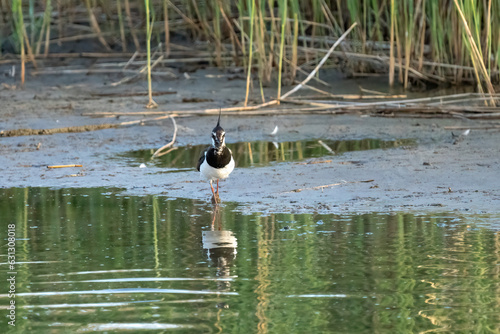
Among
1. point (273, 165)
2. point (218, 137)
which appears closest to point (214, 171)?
point (218, 137)

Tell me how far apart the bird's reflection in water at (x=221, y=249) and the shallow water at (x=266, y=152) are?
1873 millimetres

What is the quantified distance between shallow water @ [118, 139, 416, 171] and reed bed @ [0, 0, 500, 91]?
3.13ft

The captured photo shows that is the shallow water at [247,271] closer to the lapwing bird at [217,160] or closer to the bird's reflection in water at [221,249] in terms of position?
the bird's reflection in water at [221,249]

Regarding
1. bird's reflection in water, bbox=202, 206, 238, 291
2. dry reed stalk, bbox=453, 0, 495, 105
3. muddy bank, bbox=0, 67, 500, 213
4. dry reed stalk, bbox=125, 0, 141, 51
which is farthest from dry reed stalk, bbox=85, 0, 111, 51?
bird's reflection in water, bbox=202, 206, 238, 291

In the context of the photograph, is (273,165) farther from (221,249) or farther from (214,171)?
(221,249)

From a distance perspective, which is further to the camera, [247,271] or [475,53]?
[475,53]

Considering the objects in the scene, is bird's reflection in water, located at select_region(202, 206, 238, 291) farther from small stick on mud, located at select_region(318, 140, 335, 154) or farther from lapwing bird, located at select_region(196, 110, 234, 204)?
small stick on mud, located at select_region(318, 140, 335, 154)

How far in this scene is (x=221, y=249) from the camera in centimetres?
400

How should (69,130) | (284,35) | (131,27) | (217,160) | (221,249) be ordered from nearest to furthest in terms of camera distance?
1. (221,249)
2. (217,160)
3. (69,130)
4. (284,35)
5. (131,27)

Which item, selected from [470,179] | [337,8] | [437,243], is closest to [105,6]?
[337,8]

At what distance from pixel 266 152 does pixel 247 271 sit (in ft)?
11.2

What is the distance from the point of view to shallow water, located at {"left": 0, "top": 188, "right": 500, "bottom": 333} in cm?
295

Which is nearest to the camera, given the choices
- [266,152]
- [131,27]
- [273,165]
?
[273,165]

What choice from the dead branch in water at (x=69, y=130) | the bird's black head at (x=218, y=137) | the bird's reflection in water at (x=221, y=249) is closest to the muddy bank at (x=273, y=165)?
the dead branch in water at (x=69, y=130)
